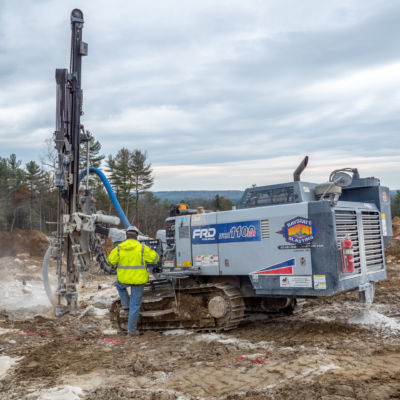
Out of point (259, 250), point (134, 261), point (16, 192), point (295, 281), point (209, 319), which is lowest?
point (209, 319)

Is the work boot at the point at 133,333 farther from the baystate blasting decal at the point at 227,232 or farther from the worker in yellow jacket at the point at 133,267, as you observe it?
the baystate blasting decal at the point at 227,232

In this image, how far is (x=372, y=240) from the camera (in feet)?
25.7

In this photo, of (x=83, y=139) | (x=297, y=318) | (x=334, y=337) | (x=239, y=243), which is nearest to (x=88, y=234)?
(x=83, y=139)

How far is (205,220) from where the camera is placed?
8031 millimetres

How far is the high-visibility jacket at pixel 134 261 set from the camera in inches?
310

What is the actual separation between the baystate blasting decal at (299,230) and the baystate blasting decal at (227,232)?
1.64 feet

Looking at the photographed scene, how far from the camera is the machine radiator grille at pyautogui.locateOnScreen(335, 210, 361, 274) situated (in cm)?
686

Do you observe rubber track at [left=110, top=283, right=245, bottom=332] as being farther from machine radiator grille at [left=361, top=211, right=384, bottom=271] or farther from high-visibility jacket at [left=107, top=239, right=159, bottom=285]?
machine radiator grille at [left=361, top=211, right=384, bottom=271]

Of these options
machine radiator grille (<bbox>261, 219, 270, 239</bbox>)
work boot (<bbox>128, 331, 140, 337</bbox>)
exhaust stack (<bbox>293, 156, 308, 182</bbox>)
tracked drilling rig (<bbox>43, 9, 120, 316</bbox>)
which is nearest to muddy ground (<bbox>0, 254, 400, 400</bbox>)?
work boot (<bbox>128, 331, 140, 337</bbox>)

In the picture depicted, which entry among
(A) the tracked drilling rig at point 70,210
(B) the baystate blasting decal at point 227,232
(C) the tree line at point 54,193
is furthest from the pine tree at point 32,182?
(B) the baystate blasting decal at point 227,232

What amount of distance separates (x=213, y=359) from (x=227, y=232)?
2.29 metres

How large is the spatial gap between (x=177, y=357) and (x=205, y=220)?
2542mm

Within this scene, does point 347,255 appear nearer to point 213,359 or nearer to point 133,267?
point 213,359

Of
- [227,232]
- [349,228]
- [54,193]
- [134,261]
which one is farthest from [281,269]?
[54,193]
